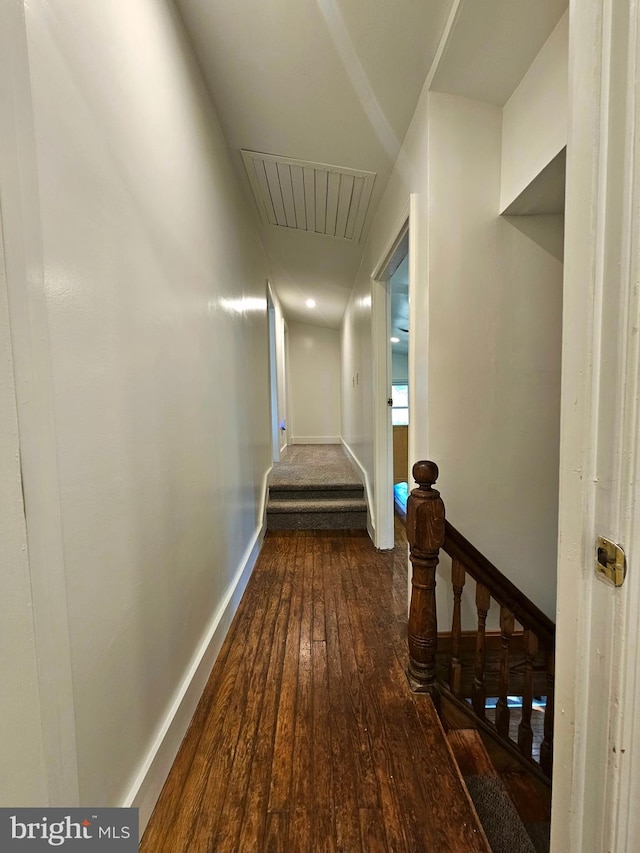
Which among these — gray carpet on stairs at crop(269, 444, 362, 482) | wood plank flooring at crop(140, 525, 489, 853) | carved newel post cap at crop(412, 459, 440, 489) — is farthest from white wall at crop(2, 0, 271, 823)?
gray carpet on stairs at crop(269, 444, 362, 482)

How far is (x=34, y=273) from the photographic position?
518 mm

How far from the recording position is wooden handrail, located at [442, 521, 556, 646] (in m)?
1.31

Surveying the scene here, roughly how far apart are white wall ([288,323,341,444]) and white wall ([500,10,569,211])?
15.0 ft

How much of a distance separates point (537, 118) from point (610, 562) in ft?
4.98

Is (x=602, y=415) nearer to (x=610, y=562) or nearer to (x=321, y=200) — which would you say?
(x=610, y=562)

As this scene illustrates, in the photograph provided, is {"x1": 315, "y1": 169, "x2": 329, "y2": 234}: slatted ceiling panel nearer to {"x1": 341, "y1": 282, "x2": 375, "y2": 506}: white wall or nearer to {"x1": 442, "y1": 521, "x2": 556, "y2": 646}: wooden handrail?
{"x1": 341, "y1": 282, "x2": 375, "y2": 506}: white wall

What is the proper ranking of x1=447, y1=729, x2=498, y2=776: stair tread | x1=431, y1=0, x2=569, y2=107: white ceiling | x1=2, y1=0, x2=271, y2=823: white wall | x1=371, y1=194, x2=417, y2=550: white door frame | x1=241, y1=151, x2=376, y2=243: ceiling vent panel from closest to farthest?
1. x1=2, y1=0, x2=271, y2=823: white wall
2. x1=431, y1=0, x2=569, y2=107: white ceiling
3. x1=447, y1=729, x2=498, y2=776: stair tread
4. x1=241, y1=151, x2=376, y2=243: ceiling vent panel
5. x1=371, y1=194, x2=417, y2=550: white door frame

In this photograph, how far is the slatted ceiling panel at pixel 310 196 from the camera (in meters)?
1.93

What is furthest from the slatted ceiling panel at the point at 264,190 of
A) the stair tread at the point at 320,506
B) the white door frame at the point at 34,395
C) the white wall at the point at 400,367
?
the white wall at the point at 400,367

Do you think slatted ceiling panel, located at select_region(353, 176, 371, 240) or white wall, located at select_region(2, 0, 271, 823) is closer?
white wall, located at select_region(2, 0, 271, 823)

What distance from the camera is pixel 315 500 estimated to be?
3.10m

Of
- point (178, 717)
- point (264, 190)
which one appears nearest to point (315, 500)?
point (178, 717)

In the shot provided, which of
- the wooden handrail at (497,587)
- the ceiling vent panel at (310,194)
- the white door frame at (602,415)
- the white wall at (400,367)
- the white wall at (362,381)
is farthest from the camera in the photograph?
the white wall at (400,367)

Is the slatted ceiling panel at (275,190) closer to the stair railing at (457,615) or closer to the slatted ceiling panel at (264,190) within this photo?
the slatted ceiling panel at (264,190)
